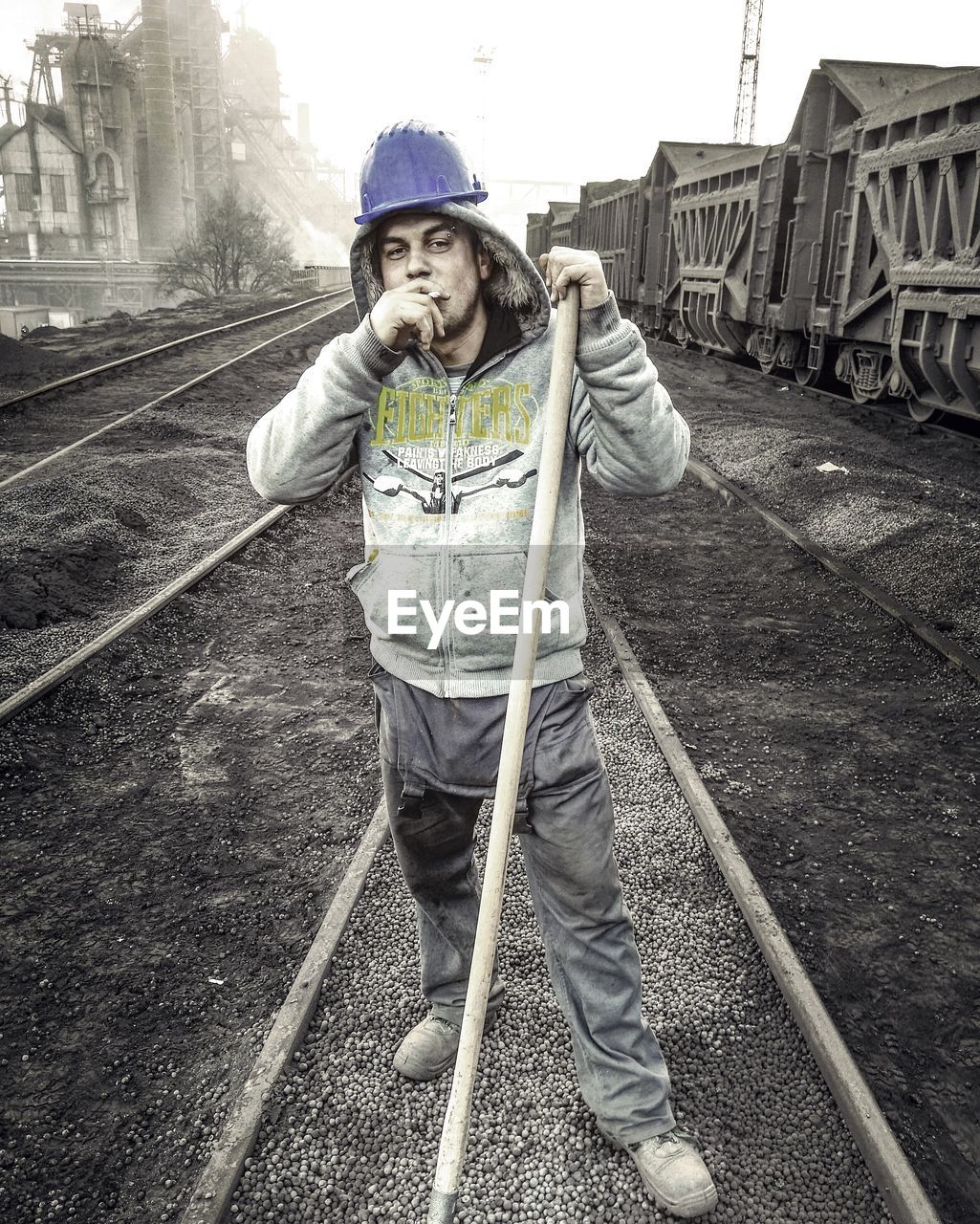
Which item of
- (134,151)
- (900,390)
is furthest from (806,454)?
(134,151)

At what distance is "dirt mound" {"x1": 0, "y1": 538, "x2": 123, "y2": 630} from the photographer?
621 cm

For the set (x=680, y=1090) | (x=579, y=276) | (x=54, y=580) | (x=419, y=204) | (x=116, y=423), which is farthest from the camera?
(x=116, y=423)

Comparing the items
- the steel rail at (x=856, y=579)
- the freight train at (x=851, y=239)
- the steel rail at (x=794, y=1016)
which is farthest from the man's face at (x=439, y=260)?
the freight train at (x=851, y=239)

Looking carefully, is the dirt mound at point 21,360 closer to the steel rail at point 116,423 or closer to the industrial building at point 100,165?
the steel rail at point 116,423

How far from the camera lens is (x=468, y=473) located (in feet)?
6.95

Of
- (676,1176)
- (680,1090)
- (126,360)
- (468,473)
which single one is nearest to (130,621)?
(468,473)

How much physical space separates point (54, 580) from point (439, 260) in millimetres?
5465

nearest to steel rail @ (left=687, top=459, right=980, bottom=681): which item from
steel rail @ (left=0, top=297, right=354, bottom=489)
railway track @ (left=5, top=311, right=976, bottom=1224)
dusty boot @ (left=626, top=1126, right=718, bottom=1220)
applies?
railway track @ (left=5, top=311, right=976, bottom=1224)

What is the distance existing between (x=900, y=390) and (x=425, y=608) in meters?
10.8

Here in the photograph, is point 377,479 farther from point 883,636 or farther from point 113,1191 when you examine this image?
point 883,636

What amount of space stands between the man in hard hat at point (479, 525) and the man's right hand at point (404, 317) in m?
0.02

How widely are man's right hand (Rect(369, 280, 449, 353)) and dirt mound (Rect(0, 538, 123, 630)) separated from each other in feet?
16.3

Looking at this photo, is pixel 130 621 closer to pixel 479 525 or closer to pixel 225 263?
pixel 479 525

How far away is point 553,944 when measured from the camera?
88.8 inches
